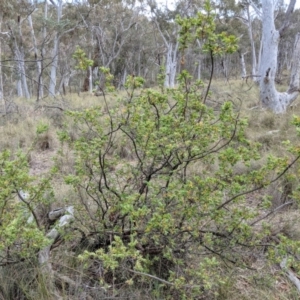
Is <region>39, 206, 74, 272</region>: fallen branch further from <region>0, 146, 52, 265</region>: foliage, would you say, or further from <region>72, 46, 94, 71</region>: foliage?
<region>72, 46, 94, 71</region>: foliage

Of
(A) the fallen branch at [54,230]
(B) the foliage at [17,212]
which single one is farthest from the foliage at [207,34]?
(A) the fallen branch at [54,230]

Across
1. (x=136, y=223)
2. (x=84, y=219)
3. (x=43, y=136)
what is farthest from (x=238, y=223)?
(x=43, y=136)

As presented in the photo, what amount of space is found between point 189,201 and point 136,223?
0.31 m

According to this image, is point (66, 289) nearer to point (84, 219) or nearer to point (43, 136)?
point (84, 219)

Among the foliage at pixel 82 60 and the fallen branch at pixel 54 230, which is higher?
the foliage at pixel 82 60

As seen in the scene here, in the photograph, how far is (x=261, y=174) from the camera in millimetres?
1761

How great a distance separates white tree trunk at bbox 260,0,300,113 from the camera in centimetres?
652

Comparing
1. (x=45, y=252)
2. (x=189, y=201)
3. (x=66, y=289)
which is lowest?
(x=66, y=289)

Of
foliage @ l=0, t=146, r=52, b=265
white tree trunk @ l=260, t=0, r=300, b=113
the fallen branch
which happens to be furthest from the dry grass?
foliage @ l=0, t=146, r=52, b=265

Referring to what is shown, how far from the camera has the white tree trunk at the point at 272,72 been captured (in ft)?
21.4

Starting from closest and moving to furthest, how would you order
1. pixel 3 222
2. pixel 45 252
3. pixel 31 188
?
pixel 3 222, pixel 31 188, pixel 45 252

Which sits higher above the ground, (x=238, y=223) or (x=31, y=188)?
(x=31, y=188)

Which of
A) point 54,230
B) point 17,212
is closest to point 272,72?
point 54,230

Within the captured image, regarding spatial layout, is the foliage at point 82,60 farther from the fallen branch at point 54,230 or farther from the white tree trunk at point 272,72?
the white tree trunk at point 272,72
